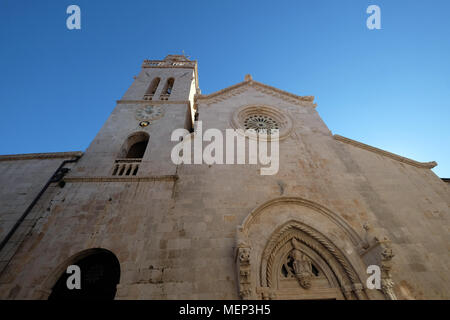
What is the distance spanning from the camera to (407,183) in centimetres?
778

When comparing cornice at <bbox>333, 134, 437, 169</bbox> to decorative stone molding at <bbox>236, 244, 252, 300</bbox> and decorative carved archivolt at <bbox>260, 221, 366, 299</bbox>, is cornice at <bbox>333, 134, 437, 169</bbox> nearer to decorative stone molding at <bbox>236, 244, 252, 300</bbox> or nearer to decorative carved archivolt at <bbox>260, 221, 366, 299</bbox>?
decorative carved archivolt at <bbox>260, 221, 366, 299</bbox>

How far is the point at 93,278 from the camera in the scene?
554 centimetres

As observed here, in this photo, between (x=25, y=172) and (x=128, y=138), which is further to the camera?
(x=128, y=138)

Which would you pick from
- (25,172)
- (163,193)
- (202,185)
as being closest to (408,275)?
(202,185)

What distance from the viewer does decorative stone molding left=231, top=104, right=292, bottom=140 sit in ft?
31.9

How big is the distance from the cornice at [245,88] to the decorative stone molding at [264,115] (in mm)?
1509

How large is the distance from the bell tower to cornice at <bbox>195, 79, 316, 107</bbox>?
1.33 metres

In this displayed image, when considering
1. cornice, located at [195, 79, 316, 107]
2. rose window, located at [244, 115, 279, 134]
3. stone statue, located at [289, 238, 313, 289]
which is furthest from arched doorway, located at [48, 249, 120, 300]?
cornice, located at [195, 79, 316, 107]

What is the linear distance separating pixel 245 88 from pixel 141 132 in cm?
677

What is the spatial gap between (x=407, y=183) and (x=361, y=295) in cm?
519

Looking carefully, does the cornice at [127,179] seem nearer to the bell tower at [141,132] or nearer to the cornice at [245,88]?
the bell tower at [141,132]

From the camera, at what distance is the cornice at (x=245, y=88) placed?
1135 cm

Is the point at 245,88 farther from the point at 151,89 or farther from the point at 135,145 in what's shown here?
the point at 135,145
